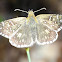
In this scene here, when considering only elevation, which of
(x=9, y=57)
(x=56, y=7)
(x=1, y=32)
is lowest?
(x=9, y=57)

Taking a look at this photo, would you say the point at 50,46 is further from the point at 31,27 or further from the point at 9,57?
the point at 31,27

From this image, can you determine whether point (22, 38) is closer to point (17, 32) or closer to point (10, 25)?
point (17, 32)

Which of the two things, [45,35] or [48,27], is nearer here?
[45,35]

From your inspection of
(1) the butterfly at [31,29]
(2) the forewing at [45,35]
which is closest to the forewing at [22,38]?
(1) the butterfly at [31,29]

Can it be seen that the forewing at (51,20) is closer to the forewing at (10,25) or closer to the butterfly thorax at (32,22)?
the butterfly thorax at (32,22)

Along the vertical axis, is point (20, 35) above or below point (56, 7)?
below

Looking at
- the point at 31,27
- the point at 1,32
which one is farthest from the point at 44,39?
the point at 1,32

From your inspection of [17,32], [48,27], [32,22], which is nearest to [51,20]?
[48,27]

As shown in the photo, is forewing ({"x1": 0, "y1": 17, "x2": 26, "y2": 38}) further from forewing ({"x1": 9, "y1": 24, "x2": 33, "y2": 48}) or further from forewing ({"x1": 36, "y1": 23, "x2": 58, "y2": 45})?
forewing ({"x1": 36, "y1": 23, "x2": 58, "y2": 45})
